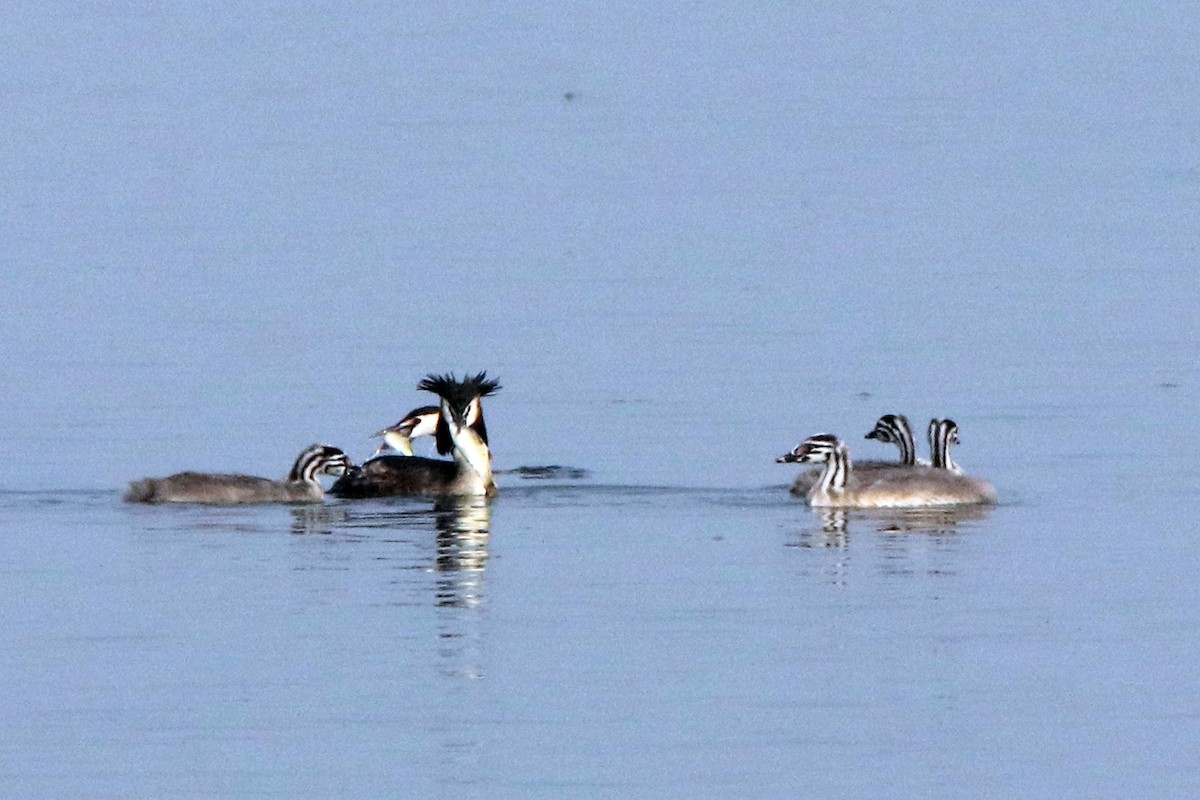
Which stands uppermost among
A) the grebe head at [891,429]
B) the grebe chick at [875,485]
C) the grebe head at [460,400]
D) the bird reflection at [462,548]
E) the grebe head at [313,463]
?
the grebe head at [460,400]

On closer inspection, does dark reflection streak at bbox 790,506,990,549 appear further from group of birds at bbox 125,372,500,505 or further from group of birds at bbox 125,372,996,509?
group of birds at bbox 125,372,500,505

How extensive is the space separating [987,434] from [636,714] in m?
8.79

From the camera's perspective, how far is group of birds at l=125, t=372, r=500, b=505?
1894cm

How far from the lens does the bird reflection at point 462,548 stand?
15.6m

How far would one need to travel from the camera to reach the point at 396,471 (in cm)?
2023

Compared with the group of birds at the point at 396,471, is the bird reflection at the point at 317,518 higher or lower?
lower

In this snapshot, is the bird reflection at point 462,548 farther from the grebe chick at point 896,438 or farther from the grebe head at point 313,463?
the grebe chick at point 896,438

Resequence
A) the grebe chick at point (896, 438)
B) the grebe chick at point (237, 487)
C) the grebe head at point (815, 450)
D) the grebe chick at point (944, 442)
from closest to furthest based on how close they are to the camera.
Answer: the grebe chick at point (237, 487) → the grebe head at point (815, 450) → the grebe chick at point (944, 442) → the grebe chick at point (896, 438)

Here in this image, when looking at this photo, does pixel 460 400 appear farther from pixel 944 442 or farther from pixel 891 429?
pixel 944 442

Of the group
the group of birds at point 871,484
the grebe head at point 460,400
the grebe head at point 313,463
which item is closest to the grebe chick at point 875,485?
the group of birds at point 871,484

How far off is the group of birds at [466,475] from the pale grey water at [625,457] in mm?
245

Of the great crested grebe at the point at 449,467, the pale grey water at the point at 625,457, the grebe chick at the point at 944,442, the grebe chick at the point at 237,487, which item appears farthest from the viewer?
the grebe chick at the point at 944,442

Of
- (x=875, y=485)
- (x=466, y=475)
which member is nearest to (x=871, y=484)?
(x=875, y=485)

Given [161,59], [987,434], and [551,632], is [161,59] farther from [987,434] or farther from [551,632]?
[551,632]
